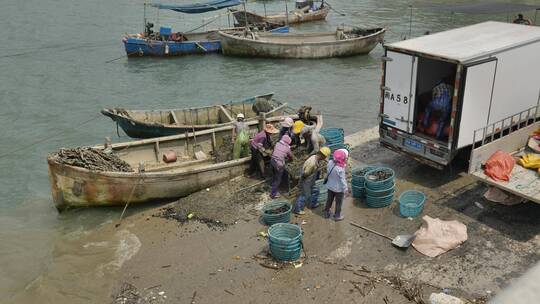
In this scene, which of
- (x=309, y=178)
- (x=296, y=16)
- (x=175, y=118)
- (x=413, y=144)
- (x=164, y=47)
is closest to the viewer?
(x=309, y=178)

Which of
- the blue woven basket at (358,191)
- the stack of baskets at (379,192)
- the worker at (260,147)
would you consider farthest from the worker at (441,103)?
the worker at (260,147)

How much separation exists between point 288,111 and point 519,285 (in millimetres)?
17556

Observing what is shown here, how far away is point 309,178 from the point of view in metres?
10.7

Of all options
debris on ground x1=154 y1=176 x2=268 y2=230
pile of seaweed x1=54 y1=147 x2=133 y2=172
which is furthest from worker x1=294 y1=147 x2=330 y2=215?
pile of seaweed x1=54 y1=147 x2=133 y2=172

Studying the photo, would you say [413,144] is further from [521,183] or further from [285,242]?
[285,242]

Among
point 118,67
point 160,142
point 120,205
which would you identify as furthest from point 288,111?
point 118,67

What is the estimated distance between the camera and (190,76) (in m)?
26.5

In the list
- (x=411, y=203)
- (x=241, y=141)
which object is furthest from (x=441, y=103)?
(x=241, y=141)

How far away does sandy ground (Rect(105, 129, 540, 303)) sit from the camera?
8.57 metres

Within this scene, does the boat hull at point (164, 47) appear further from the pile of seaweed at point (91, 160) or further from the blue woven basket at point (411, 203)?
the blue woven basket at point (411, 203)

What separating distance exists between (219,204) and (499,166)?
620cm

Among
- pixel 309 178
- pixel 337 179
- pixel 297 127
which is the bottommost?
pixel 309 178

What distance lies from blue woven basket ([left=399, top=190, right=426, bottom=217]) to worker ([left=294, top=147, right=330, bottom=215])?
6.31 feet

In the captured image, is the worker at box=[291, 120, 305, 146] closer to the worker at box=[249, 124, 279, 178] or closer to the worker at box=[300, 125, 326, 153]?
the worker at box=[300, 125, 326, 153]
